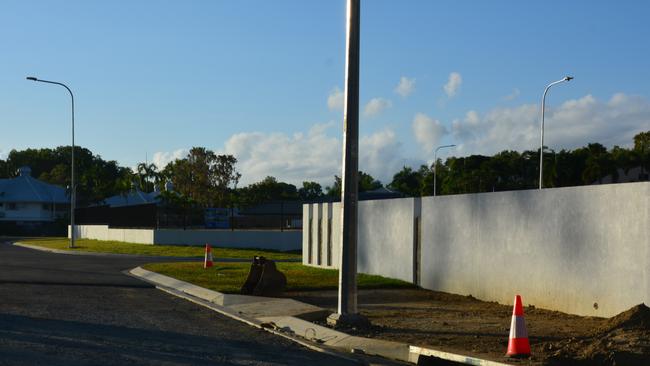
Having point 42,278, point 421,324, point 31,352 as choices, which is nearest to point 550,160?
point 42,278

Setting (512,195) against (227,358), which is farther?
(512,195)

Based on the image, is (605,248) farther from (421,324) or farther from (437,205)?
A: (437,205)

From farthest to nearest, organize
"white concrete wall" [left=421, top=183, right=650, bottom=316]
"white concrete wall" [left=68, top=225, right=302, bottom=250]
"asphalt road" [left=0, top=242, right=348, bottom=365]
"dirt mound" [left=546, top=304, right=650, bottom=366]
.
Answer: "white concrete wall" [left=68, top=225, right=302, bottom=250]
"white concrete wall" [left=421, top=183, right=650, bottom=316]
"asphalt road" [left=0, top=242, right=348, bottom=365]
"dirt mound" [left=546, top=304, right=650, bottom=366]

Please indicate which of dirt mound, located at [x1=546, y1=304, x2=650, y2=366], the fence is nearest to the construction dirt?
dirt mound, located at [x1=546, y1=304, x2=650, y2=366]

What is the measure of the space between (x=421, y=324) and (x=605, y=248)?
3.34 metres

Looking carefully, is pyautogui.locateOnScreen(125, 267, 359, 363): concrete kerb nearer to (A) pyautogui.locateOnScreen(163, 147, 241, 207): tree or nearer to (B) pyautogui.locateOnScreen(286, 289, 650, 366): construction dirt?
(B) pyautogui.locateOnScreen(286, 289, 650, 366): construction dirt

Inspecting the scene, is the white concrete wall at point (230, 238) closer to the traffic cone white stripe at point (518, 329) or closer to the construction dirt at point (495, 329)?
the construction dirt at point (495, 329)

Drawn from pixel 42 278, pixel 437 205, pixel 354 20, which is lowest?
pixel 42 278

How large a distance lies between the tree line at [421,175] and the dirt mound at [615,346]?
41764 millimetres

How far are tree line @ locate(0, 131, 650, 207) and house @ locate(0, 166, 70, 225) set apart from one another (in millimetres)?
4201

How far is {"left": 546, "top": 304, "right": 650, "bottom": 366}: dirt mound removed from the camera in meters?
9.70

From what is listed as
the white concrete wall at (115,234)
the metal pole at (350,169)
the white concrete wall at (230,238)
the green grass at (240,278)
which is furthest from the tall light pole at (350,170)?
the white concrete wall at (115,234)

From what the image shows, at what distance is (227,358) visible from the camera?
34.7ft

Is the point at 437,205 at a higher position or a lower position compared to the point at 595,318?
higher
